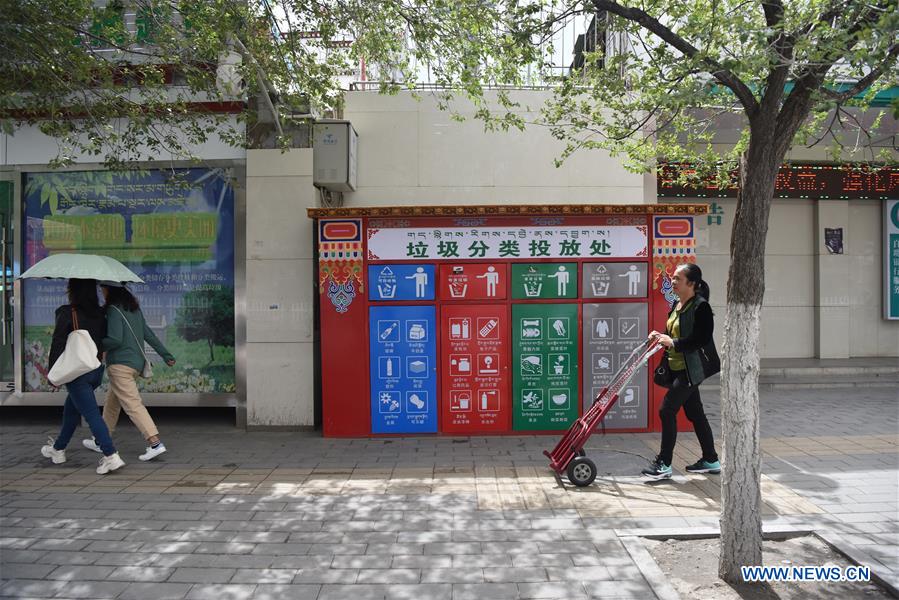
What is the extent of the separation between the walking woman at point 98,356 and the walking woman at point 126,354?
0.35 feet

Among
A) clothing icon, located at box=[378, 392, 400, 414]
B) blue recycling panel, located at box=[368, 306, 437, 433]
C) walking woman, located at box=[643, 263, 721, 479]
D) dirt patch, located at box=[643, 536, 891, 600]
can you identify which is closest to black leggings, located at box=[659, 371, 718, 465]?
walking woman, located at box=[643, 263, 721, 479]

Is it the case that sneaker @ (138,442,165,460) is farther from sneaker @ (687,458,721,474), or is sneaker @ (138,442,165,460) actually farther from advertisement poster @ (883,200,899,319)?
advertisement poster @ (883,200,899,319)

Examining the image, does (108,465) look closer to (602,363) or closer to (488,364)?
(488,364)

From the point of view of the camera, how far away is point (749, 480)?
3.58 m

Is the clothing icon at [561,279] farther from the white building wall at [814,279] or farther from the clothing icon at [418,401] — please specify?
the white building wall at [814,279]

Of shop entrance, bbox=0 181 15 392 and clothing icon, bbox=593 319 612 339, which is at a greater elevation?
shop entrance, bbox=0 181 15 392

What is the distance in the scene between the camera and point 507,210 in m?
6.47

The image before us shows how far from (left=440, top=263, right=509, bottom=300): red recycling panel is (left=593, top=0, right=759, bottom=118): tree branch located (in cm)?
319

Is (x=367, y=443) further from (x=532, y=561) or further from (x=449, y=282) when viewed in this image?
(x=532, y=561)

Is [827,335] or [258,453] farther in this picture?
[827,335]

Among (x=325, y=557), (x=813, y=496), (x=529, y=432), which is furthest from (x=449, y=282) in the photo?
(x=813, y=496)

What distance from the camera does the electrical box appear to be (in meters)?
7.29

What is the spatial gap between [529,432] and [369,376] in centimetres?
197

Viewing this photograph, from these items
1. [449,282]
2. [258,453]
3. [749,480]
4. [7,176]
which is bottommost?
[258,453]
